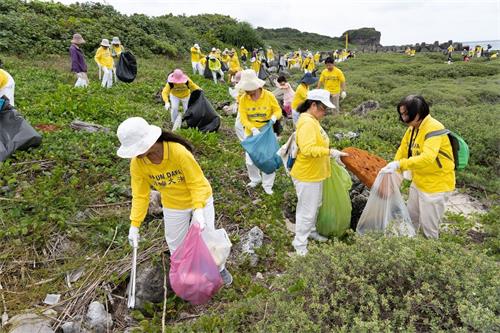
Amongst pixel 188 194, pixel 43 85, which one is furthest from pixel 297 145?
pixel 43 85

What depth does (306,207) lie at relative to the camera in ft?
11.5

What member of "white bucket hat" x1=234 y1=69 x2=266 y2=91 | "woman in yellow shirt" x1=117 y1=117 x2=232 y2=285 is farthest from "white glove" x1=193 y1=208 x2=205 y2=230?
"white bucket hat" x1=234 y1=69 x2=266 y2=91

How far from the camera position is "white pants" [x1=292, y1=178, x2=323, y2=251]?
3438mm

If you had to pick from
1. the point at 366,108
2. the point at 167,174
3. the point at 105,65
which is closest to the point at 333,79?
the point at 366,108

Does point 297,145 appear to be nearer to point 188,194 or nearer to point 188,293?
point 188,194

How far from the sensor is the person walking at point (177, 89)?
6309mm

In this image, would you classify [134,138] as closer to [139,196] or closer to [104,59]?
[139,196]

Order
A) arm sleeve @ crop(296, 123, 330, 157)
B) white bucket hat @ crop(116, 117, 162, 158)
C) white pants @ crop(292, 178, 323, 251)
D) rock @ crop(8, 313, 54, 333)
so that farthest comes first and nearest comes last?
white pants @ crop(292, 178, 323, 251) → arm sleeve @ crop(296, 123, 330, 157) → rock @ crop(8, 313, 54, 333) → white bucket hat @ crop(116, 117, 162, 158)

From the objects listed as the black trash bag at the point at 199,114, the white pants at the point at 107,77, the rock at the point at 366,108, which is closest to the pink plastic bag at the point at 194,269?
the black trash bag at the point at 199,114

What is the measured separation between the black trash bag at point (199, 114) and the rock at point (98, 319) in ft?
13.3

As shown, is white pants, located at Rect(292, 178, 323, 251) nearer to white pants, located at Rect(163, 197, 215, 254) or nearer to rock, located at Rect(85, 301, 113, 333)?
white pants, located at Rect(163, 197, 215, 254)

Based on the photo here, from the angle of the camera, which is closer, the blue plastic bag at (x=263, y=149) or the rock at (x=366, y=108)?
the blue plastic bag at (x=263, y=149)

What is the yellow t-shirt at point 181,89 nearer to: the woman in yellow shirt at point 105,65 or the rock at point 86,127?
the rock at point 86,127

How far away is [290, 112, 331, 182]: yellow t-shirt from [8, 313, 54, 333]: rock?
7.74 ft
